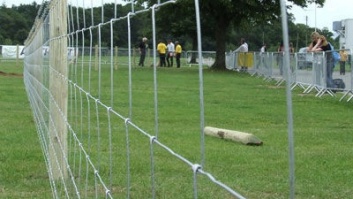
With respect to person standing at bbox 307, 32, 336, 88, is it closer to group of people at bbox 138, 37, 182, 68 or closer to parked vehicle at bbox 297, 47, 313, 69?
parked vehicle at bbox 297, 47, 313, 69

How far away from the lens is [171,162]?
7285mm

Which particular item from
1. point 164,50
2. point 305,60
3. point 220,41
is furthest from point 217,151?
point 305,60

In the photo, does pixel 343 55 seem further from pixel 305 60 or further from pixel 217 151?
pixel 217 151

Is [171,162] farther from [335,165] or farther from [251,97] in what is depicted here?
[251,97]

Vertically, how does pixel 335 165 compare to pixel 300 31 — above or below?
below

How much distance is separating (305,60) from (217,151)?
1249cm

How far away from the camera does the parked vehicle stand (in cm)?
1989

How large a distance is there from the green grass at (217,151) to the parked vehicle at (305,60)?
148 inches

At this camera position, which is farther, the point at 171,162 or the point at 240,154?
the point at 240,154

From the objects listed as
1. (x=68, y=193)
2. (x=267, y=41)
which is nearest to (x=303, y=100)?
(x=68, y=193)

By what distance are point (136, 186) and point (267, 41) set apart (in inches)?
151

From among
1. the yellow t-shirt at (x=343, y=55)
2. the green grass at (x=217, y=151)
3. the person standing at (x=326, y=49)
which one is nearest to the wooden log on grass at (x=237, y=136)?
the green grass at (x=217, y=151)

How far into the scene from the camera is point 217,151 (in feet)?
27.9

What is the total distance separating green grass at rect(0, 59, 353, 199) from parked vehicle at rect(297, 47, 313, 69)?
3763mm
